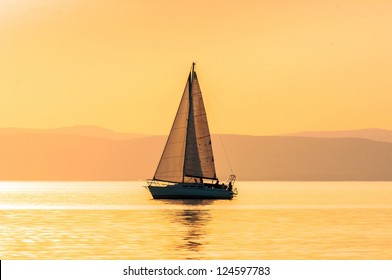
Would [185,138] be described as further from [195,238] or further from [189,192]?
[195,238]

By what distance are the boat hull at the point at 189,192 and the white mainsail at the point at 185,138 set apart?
1.61 meters

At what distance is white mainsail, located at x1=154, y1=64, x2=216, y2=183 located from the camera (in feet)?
392

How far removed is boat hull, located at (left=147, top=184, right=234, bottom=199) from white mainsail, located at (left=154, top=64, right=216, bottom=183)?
1609mm

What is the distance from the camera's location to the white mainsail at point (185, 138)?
119562 millimetres

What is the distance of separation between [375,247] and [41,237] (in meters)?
25.5

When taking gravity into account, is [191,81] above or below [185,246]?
above

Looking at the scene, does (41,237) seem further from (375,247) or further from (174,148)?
(174,148)

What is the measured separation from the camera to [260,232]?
7100cm

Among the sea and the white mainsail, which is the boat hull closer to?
the white mainsail

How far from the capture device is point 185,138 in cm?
11994

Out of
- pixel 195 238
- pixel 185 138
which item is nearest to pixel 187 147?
pixel 185 138

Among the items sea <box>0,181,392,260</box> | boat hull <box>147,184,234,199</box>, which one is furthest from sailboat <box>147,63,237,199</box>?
sea <box>0,181,392,260</box>

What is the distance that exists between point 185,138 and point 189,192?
7840 millimetres
